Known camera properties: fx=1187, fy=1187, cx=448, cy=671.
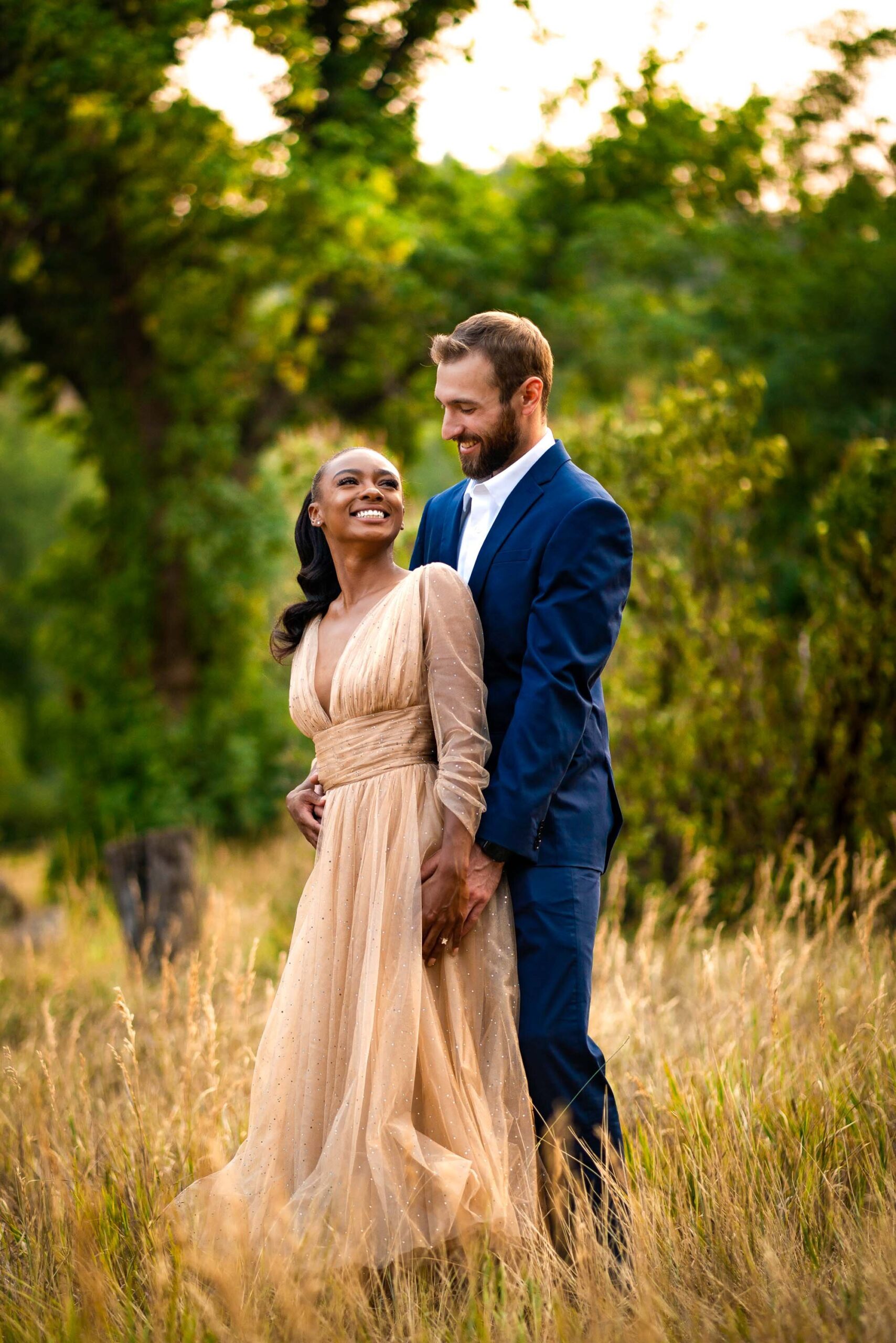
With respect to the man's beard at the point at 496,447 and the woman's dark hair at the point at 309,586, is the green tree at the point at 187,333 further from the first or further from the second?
the man's beard at the point at 496,447

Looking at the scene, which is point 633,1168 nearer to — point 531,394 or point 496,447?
point 496,447

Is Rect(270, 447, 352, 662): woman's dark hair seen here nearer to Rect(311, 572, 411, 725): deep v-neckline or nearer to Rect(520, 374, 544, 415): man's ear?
Rect(311, 572, 411, 725): deep v-neckline

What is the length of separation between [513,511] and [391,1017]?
4.02 feet

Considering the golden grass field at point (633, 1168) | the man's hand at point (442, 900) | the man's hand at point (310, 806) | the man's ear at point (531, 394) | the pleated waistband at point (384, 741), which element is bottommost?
the golden grass field at point (633, 1168)

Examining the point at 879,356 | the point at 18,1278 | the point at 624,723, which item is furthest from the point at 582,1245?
the point at 879,356

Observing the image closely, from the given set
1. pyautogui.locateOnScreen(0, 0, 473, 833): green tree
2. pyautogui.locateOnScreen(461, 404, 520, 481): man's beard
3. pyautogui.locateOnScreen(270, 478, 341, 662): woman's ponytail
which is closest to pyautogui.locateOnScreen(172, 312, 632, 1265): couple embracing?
pyautogui.locateOnScreen(461, 404, 520, 481): man's beard

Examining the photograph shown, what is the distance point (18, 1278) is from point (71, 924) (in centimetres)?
489

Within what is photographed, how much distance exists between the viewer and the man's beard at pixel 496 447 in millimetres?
2889

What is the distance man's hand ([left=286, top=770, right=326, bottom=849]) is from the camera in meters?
2.99

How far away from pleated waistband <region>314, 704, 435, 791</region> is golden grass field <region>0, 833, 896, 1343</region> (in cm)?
63

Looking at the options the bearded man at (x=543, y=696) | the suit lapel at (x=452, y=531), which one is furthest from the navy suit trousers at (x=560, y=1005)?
the suit lapel at (x=452, y=531)

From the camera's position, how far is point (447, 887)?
2625mm

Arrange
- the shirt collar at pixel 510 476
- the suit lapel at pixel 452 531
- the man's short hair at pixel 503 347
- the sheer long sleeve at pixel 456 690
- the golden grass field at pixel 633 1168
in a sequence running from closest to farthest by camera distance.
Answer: the golden grass field at pixel 633 1168 < the sheer long sleeve at pixel 456 690 < the man's short hair at pixel 503 347 < the shirt collar at pixel 510 476 < the suit lapel at pixel 452 531

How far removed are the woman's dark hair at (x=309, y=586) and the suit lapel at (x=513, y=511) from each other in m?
0.41
